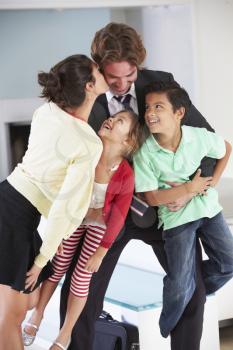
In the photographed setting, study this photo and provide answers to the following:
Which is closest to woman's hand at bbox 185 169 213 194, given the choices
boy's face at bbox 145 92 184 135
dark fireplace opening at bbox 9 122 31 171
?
boy's face at bbox 145 92 184 135

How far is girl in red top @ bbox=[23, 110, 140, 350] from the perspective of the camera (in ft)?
5.59

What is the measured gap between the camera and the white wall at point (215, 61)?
10.2 ft

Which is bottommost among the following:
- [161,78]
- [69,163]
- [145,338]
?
[145,338]

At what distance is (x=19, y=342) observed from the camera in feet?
5.47

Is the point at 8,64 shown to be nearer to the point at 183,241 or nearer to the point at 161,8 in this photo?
the point at 161,8

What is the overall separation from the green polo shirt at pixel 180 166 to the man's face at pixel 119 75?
0.16 meters

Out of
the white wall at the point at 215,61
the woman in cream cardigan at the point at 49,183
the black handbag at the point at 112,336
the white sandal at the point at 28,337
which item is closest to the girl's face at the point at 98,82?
the woman in cream cardigan at the point at 49,183

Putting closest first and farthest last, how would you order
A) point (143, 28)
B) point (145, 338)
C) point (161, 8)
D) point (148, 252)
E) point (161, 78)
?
point (161, 78), point (145, 338), point (148, 252), point (143, 28), point (161, 8)

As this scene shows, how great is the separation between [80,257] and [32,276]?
0.17m

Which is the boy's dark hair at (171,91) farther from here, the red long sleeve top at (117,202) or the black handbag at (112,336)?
the black handbag at (112,336)

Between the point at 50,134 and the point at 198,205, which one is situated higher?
the point at 50,134

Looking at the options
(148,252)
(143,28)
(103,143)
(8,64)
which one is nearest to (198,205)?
(103,143)

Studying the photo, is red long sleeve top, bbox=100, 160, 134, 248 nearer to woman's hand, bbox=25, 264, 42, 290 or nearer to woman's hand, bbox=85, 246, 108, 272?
woman's hand, bbox=85, 246, 108, 272

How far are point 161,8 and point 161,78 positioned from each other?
59.0 inches
